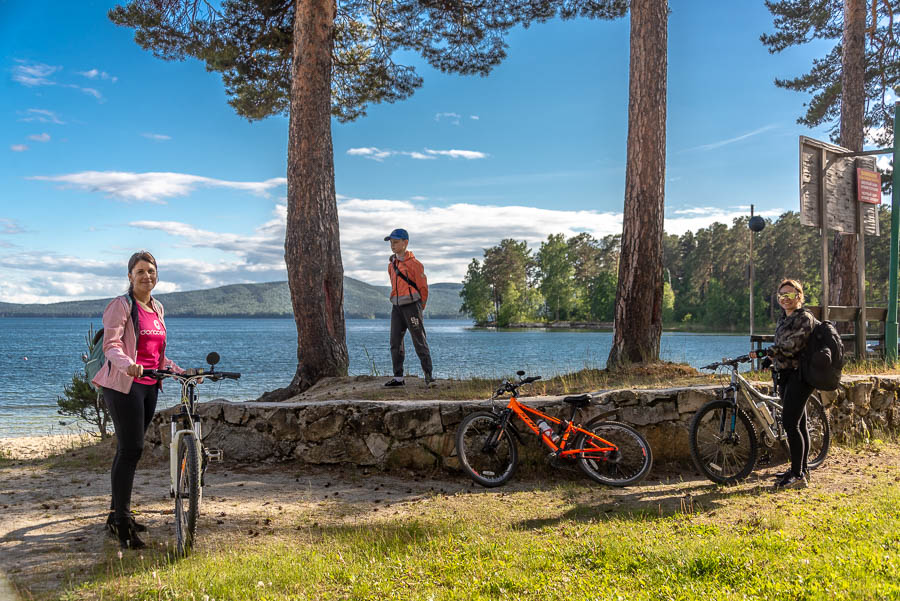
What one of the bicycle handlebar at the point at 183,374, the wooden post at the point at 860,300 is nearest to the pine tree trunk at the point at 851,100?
the wooden post at the point at 860,300

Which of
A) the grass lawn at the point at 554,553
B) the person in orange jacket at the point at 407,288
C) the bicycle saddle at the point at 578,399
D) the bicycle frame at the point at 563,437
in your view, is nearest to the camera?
the grass lawn at the point at 554,553

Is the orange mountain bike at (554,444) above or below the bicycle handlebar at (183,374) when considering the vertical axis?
below

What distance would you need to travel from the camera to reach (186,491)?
4.36 metres

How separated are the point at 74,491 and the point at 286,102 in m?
10.2

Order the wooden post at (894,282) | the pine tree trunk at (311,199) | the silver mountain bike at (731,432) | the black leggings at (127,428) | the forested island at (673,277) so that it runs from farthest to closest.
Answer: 1. the forested island at (673,277)
2. the wooden post at (894,282)
3. the pine tree trunk at (311,199)
4. the silver mountain bike at (731,432)
5. the black leggings at (127,428)

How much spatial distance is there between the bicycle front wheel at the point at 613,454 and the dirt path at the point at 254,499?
0.52 ft

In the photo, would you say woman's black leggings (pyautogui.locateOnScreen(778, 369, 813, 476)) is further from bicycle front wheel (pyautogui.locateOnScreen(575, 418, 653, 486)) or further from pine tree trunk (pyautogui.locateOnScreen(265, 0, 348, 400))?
pine tree trunk (pyautogui.locateOnScreen(265, 0, 348, 400))

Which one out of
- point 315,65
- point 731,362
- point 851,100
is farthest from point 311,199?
point 851,100

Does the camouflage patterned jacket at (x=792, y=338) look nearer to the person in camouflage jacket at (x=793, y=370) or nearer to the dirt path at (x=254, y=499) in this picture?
the person in camouflage jacket at (x=793, y=370)

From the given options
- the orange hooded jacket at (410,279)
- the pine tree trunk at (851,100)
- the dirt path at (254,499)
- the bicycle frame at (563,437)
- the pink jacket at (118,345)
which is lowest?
the dirt path at (254,499)

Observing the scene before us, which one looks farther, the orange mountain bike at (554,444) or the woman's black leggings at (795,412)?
the orange mountain bike at (554,444)

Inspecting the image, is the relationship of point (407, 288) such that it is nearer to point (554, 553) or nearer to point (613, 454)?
point (613, 454)

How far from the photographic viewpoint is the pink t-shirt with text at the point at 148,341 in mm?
4508

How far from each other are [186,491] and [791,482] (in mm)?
5079
